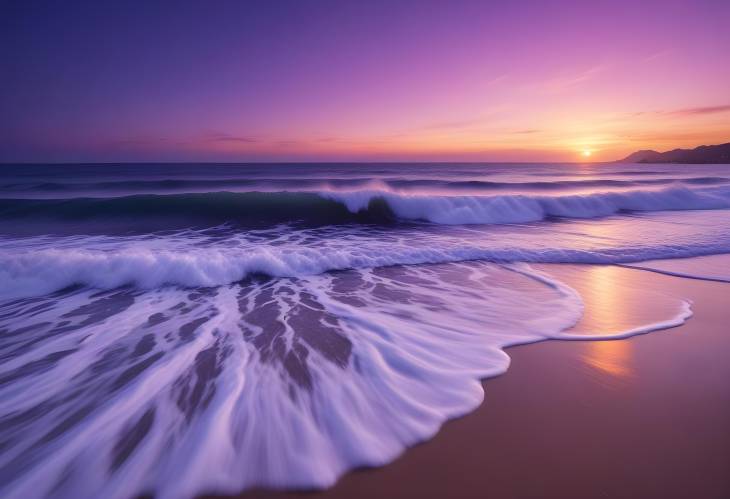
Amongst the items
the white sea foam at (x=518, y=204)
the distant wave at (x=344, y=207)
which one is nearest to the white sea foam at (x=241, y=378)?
the distant wave at (x=344, y=207)

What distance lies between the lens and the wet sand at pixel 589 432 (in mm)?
1840

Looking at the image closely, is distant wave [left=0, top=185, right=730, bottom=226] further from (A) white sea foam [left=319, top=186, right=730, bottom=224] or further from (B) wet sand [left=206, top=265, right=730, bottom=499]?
(B) wet sand [left=206, top=265, right=730, bottom=499]

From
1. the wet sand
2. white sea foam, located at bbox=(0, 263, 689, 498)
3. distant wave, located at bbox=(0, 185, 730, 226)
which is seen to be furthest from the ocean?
distant wave, located at bbox=(0, 185, 730, 226)

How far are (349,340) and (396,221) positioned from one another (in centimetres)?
A: 839

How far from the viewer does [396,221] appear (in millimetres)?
11648

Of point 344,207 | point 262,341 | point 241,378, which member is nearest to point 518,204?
point 344,207

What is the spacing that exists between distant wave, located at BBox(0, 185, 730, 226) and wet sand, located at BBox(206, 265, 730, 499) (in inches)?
334

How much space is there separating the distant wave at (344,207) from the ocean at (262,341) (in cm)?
296

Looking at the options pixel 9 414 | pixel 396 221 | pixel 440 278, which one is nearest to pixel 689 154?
pixel 396 221

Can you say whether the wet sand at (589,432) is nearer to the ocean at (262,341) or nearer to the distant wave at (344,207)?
the ocean at (262,341)

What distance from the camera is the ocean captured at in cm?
212

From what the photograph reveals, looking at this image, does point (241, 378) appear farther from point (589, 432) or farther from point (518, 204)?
point (518, 204)

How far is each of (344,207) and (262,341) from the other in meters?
9.83

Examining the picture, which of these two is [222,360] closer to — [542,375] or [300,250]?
[542,375]
